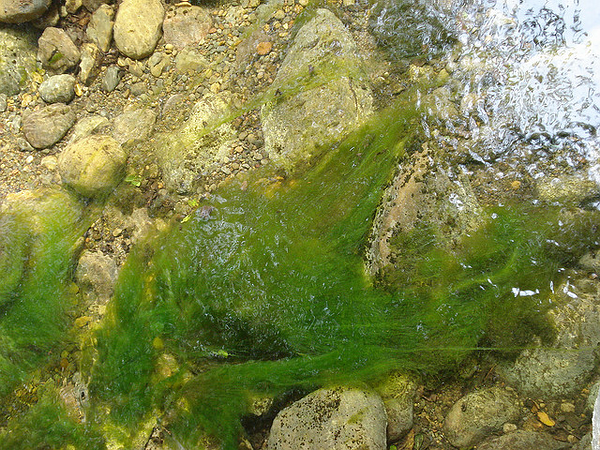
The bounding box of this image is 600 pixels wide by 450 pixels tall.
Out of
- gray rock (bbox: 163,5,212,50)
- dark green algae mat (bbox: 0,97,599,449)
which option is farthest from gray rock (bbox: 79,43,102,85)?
dark green algae mat (bbox: 0,97,599,449)

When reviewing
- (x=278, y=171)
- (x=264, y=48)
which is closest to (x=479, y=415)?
(x=278, y=171)

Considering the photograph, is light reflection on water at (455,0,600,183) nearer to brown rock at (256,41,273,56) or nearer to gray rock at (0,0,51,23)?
brown rock at (256,41,273,56)

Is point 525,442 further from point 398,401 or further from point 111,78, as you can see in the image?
point 111,78

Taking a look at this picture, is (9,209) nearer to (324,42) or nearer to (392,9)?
(324,42)

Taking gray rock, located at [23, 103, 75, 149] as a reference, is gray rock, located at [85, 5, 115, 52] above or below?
above

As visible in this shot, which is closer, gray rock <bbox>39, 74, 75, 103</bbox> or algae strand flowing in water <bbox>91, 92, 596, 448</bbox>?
algae strand flowing in water <bbox>91, 92, 596, 448</bbox>

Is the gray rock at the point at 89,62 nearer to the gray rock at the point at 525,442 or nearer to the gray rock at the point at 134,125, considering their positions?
the gray rock at the point at 134,125
